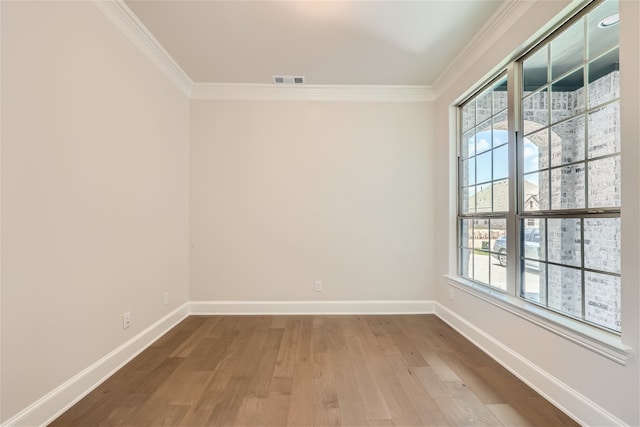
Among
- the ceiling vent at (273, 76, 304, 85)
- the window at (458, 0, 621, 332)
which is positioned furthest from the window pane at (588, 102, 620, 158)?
the ceiling vent at (273, 76, 304, 85)

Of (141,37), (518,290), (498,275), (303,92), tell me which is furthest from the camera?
(303,92)

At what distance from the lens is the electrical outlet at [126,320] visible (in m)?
Answer: 2.12

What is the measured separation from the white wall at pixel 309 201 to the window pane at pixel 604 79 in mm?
1763

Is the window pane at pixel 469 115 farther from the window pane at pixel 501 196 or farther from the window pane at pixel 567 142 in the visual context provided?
the window pane at pixel 567 142

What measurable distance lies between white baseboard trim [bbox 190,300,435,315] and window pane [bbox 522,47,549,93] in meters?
2.41

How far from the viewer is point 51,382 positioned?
5.02 feet

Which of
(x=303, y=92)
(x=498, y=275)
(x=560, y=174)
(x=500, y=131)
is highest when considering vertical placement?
(x=303, y=92)

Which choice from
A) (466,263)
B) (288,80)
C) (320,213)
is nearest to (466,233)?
(466,263)

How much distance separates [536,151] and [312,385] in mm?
2320

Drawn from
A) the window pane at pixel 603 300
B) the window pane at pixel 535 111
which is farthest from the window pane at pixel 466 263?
the window pane at pixel 535 111

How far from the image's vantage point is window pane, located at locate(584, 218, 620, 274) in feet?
4.86

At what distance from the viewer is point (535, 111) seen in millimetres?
2008

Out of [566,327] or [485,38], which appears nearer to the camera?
[566,327]

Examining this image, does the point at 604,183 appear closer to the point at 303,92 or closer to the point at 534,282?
the point at 534,282
